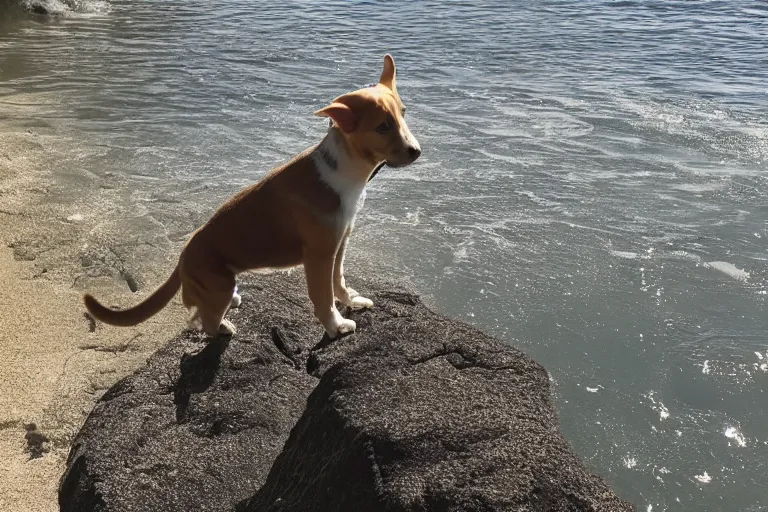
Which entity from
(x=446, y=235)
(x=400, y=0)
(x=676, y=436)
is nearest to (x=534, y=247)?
(x=446, y=235)

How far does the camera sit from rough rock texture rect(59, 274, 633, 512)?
2.69m

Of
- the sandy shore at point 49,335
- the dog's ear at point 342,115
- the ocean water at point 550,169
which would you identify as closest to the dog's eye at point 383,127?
the dog's ear at point 342,115

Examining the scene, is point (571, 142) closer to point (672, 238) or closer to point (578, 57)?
point (672, 238)

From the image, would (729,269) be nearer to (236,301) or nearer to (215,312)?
(236,301)

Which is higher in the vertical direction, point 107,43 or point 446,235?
point 107,43

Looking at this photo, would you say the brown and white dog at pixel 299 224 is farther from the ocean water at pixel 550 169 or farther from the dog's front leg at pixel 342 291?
the ocean water at pixel 550 169

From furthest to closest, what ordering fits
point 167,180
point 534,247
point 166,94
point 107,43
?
Result: point 107,43, point 166,94, point 167,180, point 534,247

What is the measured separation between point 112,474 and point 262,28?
14.3 metres

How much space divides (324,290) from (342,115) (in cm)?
103

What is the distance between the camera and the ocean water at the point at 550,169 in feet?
15.1

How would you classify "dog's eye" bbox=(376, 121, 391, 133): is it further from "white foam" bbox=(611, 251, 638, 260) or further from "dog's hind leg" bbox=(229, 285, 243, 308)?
"white foam" bbox=(611, 251, 638, 260)

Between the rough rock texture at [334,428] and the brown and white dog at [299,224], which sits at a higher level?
the brown and white dog at [299,224]

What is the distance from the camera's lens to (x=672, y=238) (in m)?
6.54

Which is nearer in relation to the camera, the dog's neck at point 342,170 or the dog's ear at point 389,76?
the dog's neck at point 342,170
